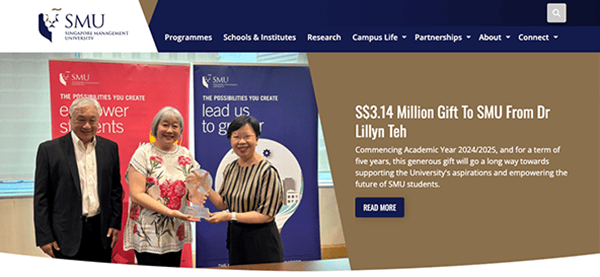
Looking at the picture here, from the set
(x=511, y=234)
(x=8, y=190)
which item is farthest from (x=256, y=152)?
(x=8, y=190)

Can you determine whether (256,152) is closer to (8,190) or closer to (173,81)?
(173,81)

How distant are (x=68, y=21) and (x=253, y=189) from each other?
1375 millimetres

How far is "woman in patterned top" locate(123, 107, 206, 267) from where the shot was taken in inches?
111

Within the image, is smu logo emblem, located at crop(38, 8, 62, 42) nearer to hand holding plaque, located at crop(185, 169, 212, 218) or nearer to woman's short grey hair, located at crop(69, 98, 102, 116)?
woman's short grey hair, located at crop(69, 98, 102, 116)

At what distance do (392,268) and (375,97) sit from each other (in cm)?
91

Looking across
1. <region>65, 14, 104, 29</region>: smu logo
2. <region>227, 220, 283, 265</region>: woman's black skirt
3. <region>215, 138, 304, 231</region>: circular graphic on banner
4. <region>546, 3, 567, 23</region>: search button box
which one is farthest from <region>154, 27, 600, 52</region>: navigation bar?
<region>227, 220, 283, 265</region>: woman's black skirt

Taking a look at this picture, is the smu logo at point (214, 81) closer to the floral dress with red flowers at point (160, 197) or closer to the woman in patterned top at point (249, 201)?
the woman in patterned top at point (249, 201)

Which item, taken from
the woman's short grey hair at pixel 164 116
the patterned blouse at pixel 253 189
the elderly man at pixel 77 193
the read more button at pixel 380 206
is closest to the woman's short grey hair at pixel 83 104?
the elderly man at pixel 77 193

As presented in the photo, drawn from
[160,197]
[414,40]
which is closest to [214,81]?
[160,197]

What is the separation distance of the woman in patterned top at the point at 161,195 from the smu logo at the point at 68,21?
2.04 ft

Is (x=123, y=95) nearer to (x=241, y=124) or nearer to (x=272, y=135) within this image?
(x=241, y=124)

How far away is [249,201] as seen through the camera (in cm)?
288

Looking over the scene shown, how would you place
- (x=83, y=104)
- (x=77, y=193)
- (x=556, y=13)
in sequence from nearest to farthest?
(x=556, y=13) < (x=77, y=193) < (x=83, y=104)

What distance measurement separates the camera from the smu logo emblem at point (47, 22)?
262cm
